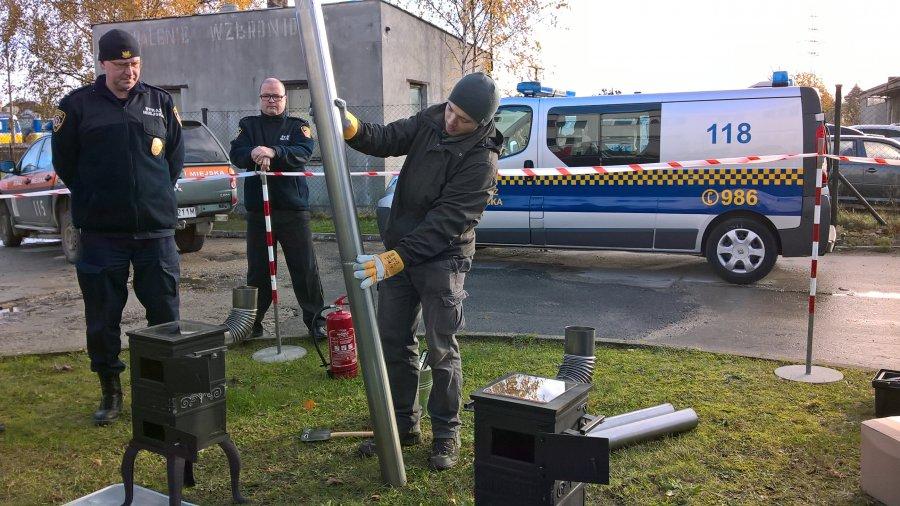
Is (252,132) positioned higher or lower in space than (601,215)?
higher

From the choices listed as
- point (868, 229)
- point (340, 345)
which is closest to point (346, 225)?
point (340, 345)

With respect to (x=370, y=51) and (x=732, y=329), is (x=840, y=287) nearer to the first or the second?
(x=732, y=329)

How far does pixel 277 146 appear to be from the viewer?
5.88 m

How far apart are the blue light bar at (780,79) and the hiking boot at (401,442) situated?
6.59 meters

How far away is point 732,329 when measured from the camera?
6.56 m

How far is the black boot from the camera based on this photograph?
14.4ft

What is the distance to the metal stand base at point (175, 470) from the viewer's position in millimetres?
3143

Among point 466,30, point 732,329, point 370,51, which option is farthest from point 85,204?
point 466,30

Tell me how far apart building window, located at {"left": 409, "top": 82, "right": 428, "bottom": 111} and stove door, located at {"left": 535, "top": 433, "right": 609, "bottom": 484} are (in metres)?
14.9

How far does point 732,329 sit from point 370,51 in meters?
11.0

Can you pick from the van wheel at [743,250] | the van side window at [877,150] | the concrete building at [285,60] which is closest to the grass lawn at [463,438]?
the van wheel at [743,250]

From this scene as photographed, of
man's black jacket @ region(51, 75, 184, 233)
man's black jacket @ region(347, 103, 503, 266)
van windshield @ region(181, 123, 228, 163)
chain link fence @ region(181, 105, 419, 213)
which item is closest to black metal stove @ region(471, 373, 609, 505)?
man's black jacket @ region(347, 103, 503, 266)

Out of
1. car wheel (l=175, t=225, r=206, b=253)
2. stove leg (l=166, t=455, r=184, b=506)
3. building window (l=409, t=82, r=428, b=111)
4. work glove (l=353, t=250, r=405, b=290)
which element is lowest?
stove leg (l=166, t=455, r=184, b=506)

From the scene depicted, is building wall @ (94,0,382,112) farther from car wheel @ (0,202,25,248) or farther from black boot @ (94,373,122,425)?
black boot @ (94,373,122,425)
